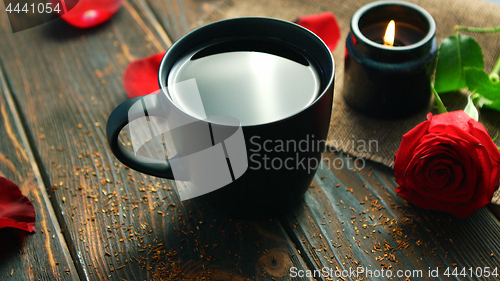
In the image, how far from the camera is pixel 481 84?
0.58 m

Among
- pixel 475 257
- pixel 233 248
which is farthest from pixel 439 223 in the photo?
pixel 233 248

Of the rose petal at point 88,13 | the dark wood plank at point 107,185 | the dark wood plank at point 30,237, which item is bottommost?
the dark wood plank at point 30,237

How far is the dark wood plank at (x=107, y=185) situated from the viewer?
50 centimetres

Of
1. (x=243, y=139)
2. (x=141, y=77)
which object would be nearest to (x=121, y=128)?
(x=243, y=139)

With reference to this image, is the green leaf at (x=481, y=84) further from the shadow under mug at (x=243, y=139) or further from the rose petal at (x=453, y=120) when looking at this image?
the shadow under mug at (x=243, y=139)

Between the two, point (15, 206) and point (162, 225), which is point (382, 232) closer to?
point (162, 225)

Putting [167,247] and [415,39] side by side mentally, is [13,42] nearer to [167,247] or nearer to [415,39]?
[167,247]

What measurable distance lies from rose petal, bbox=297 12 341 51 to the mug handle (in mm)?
395

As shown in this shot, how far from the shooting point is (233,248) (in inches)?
19.9

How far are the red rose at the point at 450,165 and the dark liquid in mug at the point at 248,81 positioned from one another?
0.15 meters

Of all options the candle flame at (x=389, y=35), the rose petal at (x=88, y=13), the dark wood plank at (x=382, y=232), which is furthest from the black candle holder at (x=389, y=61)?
the rose petal at (x=88, y=13)

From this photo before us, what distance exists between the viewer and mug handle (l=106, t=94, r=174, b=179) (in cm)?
43

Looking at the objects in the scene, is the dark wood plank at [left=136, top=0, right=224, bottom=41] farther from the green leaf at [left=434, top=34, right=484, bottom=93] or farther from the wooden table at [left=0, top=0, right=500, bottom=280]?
the green leaf at [left=434, top=34, right=484, bottom=93]

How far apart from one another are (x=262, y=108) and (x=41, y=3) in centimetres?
59
